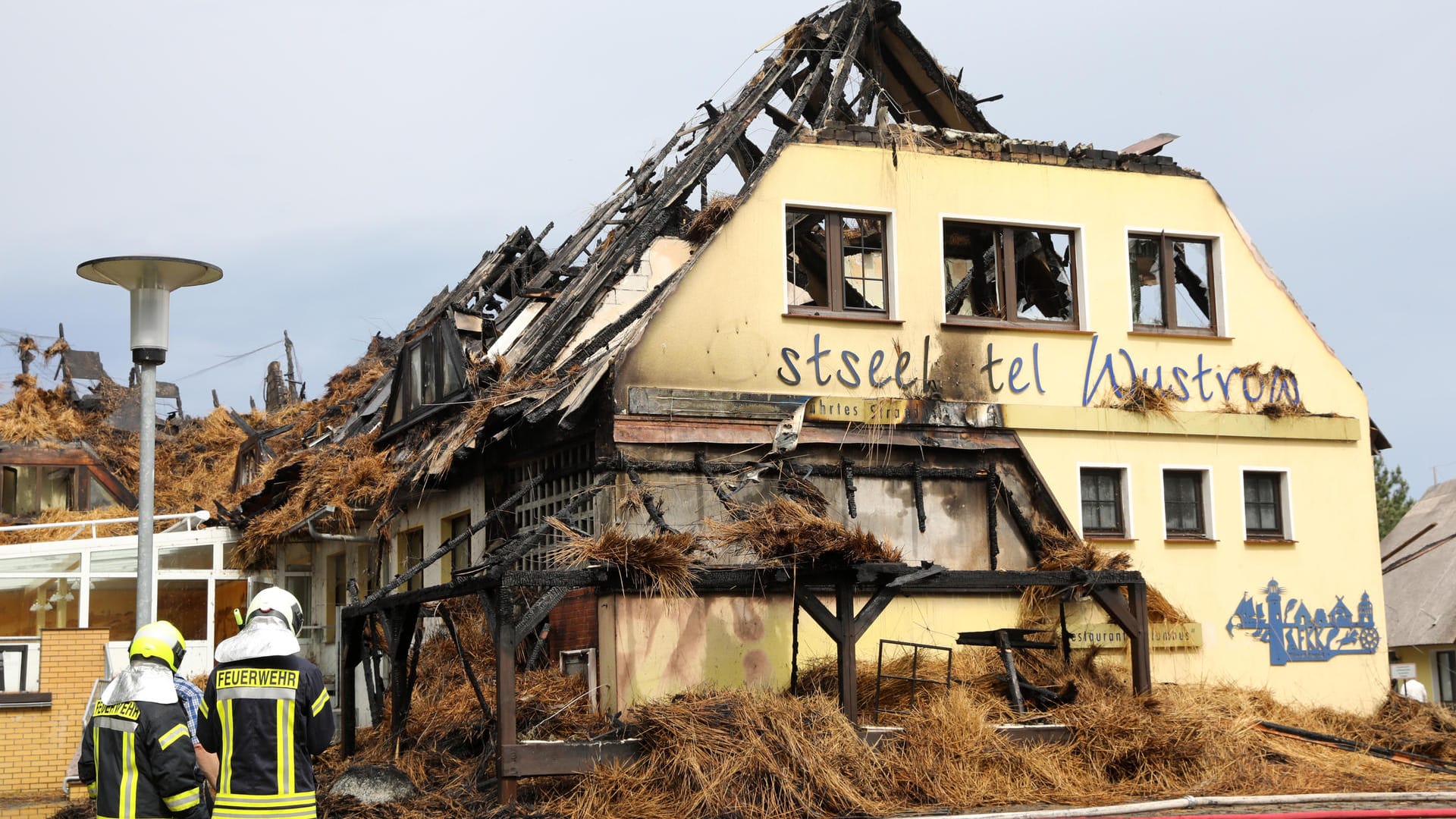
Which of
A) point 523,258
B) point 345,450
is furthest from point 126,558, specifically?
point 523,258

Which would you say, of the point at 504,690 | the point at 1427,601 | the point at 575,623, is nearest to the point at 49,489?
the point at 575,623

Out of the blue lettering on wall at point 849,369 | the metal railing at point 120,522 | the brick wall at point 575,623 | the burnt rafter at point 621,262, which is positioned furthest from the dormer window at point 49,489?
the blue lettering on wall at point 849,369

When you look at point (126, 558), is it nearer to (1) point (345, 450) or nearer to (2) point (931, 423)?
(1) point (345, 450)

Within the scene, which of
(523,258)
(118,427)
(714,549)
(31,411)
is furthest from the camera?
(118,427)

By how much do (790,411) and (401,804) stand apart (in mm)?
5818

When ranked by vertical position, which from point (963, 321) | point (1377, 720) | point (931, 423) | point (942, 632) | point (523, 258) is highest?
point (523, 258)

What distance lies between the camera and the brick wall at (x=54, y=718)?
16328mm

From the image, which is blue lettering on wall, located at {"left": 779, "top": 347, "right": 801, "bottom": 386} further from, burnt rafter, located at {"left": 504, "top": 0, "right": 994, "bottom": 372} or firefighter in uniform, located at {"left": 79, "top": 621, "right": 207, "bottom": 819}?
firefighter in uniform, located at {"left": 79, "top": 621, "right": 207, "bottom": 819}

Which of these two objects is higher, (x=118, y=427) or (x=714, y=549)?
(x=118, y=427)

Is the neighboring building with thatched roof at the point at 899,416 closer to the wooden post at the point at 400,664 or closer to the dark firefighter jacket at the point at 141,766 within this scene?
the wooden post at the point at 400,664

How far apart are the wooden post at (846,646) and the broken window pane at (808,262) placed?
4606mm

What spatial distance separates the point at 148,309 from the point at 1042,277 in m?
11.1

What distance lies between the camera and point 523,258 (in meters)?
23.1

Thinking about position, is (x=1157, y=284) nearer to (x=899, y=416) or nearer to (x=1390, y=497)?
(x=899, y=416)
